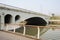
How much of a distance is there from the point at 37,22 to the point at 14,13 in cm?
2014

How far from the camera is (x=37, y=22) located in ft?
172

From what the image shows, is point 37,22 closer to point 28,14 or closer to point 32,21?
point 32,21

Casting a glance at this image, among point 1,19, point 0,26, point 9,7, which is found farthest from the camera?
point 9,7

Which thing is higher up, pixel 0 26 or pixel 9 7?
pixel 9 7

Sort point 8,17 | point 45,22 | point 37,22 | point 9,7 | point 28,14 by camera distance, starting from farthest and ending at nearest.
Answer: point 37,22 < point 45,22 < point 28,14 < point 8,17 < point 9,7

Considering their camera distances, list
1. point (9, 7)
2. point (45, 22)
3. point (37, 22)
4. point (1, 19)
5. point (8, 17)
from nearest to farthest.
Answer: point (1, 19) → point (9, 7) → point (8, 17) → point (45, 22) → point (37, 22)

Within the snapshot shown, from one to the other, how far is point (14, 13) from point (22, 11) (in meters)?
2.77

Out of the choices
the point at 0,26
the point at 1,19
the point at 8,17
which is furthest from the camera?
the point at 8,17

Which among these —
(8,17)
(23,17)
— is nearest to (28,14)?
(23,17)

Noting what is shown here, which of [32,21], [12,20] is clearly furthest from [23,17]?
[32,21]

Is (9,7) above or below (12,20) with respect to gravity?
above

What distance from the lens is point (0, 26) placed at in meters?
24.2

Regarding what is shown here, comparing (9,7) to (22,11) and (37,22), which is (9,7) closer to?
(22,11)

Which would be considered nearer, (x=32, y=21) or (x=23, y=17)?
(x=23, y=17)
